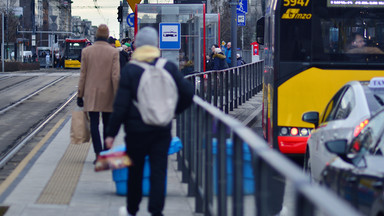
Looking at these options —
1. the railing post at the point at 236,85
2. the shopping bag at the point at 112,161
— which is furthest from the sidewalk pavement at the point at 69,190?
the railing post at the point at 236,85

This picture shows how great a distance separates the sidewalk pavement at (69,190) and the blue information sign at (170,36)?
24.1ft

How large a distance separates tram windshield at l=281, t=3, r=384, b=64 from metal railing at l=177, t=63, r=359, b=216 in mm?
3690

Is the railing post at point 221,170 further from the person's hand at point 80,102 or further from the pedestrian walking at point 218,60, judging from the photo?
the pedestrian walking at point 218,60

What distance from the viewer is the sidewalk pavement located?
24.8 ft

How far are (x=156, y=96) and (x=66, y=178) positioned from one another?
3.74m

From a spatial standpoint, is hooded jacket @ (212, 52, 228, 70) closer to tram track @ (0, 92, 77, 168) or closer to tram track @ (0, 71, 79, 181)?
tram track @ (0, 71, 79, 181)

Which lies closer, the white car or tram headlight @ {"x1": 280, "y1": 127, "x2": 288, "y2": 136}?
the white car

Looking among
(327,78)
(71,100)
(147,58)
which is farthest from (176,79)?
(71,100)

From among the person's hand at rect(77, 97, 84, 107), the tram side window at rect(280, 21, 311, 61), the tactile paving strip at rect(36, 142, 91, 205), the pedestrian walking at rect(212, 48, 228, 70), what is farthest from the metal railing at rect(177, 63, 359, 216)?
the pedestrian walking at rect(212, 48, 228, 70)

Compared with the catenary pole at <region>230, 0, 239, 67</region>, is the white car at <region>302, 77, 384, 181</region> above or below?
below

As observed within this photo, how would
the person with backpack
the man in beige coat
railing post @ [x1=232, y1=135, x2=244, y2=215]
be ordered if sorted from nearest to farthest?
railing post @ [x1=232, y1=135, x2=244, y2=215], the person with backpack, the man in beige coat

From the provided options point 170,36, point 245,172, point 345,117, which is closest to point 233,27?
point 170,36

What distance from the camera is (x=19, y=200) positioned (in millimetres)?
7969

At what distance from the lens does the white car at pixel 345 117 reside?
24.2ft
